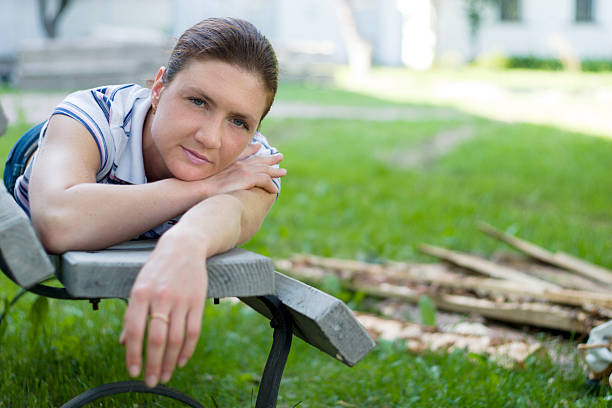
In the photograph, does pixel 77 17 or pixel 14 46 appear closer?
pixel 14 46

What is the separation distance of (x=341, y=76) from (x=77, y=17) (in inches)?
408

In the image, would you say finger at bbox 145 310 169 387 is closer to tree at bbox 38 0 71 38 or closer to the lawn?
the lawn

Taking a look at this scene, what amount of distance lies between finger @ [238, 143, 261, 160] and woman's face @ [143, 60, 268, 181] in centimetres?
13

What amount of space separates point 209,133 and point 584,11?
30.8m

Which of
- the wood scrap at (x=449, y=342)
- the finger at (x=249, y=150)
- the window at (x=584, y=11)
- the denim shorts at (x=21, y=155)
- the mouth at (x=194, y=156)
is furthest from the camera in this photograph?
the window at (x=584, y=11)

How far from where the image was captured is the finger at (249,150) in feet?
6.93

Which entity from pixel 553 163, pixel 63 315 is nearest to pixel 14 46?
pixel 553 163

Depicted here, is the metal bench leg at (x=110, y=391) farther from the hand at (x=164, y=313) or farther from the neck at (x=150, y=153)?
the neck at (x=150, y=153)

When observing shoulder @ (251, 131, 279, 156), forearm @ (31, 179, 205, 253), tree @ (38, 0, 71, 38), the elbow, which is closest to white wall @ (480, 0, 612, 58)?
tree @ (38, 0, 71, 38)

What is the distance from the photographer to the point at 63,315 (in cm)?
365

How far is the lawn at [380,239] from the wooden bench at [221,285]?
53 centimetres

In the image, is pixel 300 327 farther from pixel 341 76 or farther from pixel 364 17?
pixel 364 17

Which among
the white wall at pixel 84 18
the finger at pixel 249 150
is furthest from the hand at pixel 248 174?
the white wall at pixel 84 18

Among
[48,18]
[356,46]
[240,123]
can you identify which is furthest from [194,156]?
[48,18]
